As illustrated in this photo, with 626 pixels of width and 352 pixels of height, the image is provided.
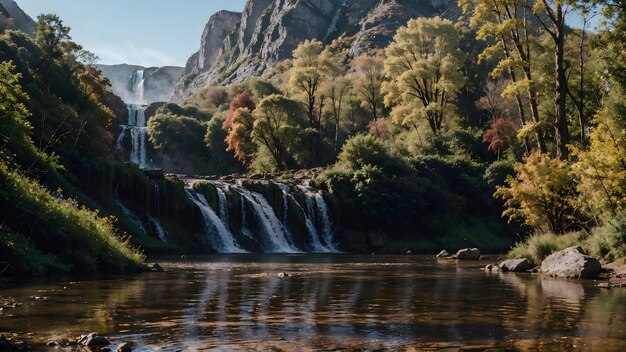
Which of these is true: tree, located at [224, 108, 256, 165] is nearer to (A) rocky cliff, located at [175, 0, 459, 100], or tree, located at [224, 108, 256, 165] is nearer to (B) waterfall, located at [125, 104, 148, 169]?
(B) waterfall, located at [125, 104, 148, 169]

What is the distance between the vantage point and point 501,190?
28.6 meters

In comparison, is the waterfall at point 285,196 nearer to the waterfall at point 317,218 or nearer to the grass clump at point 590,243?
the waterfall at point 317,218

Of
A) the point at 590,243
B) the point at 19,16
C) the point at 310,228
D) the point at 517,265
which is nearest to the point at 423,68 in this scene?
the point at 310,228

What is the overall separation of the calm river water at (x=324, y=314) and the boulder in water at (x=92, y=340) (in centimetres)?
19

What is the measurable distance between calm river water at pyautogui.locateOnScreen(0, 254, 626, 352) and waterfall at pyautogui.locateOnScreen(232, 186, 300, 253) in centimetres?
2678

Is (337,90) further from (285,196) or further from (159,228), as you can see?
(159,228)

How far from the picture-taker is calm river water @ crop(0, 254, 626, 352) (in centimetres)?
933

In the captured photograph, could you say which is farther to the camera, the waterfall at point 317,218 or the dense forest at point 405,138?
the waterfall at point 317,218

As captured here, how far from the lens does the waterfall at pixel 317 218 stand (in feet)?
163

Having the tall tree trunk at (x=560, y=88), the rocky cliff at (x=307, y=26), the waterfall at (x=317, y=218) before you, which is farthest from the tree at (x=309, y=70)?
the rocky cliff at (x=307, y=26)

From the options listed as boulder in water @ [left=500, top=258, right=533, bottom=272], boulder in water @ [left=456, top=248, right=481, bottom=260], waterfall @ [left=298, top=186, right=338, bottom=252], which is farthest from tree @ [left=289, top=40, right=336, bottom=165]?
boulder in water @ [left=500, top=258, right=533, bottom=272]

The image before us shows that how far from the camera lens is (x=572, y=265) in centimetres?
2119

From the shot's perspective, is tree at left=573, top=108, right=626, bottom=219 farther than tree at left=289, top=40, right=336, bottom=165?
No

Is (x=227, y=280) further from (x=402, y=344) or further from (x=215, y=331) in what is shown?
(x=402, y=344)
